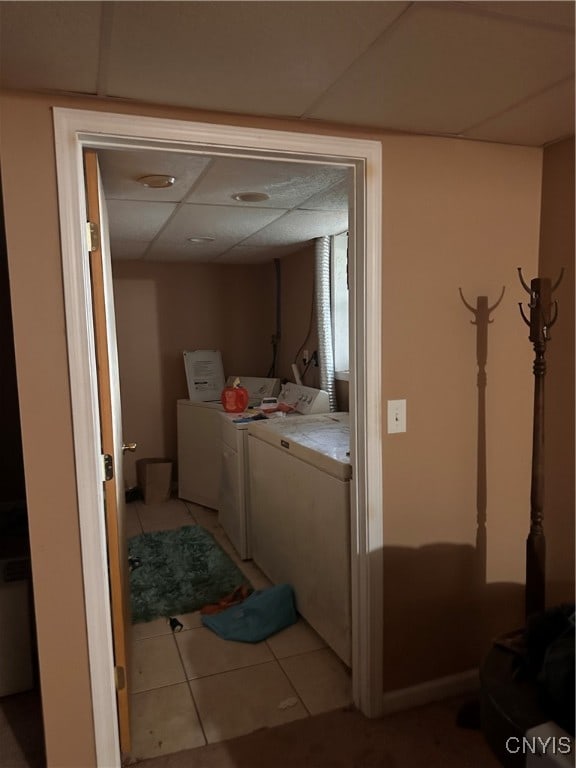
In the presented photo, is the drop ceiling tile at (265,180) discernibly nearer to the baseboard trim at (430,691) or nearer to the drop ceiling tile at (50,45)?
the drop ceiling tile at (50,45)

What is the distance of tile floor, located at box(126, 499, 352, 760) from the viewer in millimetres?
2004

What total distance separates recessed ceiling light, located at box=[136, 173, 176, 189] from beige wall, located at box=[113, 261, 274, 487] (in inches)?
96.2

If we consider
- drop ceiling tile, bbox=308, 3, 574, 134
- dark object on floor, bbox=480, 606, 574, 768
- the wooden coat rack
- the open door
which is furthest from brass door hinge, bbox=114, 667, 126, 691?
drop ceiling tile, bbox=308, 3, 574, 134

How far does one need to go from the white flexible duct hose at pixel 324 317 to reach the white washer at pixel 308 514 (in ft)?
1.31

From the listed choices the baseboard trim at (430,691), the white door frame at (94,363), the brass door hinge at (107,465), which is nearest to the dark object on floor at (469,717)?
the baseboard trim at (430,691)

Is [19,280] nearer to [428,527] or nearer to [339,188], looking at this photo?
[339,188]

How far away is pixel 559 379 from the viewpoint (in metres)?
2.02

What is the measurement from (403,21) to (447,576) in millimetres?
1818

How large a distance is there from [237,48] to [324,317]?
2.47m

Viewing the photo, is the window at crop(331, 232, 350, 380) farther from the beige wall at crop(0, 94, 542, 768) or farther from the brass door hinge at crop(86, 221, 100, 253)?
the brass door hinge at crop(86, 221, 100, 253)

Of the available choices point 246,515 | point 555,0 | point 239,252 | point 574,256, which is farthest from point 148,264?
point 555,0

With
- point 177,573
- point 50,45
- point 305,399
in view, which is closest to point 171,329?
point 305,399

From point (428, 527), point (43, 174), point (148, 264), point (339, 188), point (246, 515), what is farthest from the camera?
point (148, 264)

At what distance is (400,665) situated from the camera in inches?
80.7
